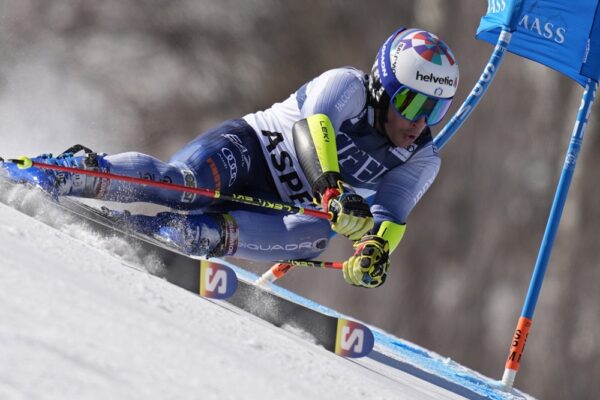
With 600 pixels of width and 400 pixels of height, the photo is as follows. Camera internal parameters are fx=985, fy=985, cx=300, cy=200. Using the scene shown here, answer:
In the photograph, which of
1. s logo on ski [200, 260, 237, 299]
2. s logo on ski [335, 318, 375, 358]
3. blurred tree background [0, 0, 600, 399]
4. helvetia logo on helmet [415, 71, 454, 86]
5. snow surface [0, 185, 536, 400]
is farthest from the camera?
blurred tree background [0, 0, 600, 399]

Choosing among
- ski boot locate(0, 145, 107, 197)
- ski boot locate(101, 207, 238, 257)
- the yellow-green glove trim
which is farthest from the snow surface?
the yellow-green glove trim

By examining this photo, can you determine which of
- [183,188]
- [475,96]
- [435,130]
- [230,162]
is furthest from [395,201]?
[435,130]

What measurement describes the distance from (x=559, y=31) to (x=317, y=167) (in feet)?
7.76

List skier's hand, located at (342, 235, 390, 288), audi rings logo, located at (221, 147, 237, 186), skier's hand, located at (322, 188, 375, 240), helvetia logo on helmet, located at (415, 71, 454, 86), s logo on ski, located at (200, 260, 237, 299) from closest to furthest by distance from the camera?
s logo on ski, located at (200, 260, 237, 299), skier's hand, located at (322, 188, 375, 240), skier's hand, located at (342, 235, 390, 288), helvetia logo on helmet, located at (415, 71, 454, 86), audi rings logo, located at (221, 147, 237, 186)

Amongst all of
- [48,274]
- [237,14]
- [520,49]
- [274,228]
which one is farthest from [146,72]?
[48,274]

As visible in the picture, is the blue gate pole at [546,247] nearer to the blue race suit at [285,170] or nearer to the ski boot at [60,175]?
the blue race suit at [285,170]

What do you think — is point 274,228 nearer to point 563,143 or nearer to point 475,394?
point 475,394

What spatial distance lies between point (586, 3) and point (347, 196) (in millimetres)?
2497

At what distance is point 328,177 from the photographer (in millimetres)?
4051

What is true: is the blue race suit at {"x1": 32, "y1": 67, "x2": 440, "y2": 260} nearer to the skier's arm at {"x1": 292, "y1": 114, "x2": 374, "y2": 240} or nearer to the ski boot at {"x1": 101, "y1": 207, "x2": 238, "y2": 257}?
the ski boot at {"x1": 101, "y1": 207, "x2": 238, "y2": 257}

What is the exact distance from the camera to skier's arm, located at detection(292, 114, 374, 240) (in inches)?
154

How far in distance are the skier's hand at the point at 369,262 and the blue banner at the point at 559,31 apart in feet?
7.24

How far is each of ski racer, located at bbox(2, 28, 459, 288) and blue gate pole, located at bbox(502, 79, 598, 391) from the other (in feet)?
3.68

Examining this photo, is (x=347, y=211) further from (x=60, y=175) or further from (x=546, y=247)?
(x=546, y=247)
